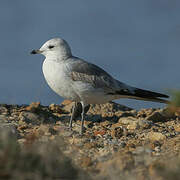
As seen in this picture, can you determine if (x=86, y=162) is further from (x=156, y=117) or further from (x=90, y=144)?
(x=156, y=117)

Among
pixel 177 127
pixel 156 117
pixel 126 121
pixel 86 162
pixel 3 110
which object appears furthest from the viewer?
pixel 3 110

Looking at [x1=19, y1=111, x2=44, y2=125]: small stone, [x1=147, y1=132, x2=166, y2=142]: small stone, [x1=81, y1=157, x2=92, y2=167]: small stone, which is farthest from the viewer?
[x1=19, y1=111, x2=44, y2=125]: small stone

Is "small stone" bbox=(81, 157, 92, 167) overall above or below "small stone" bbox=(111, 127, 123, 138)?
above

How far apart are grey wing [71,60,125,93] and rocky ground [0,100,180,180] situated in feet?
3.07

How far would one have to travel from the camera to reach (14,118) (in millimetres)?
10039

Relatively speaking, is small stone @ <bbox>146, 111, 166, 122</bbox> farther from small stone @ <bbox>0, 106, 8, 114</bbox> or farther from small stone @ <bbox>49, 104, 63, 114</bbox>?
small stone @ <bbox>0, 106, 8, 114</bbox>

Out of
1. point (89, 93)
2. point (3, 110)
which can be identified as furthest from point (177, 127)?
point (3, 110)

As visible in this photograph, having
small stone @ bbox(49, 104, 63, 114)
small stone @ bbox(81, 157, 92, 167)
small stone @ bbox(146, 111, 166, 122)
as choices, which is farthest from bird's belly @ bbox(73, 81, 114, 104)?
small stone @ bbox(81, 157, 92, 167)

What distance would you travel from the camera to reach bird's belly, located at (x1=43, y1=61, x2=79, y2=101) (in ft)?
28.2

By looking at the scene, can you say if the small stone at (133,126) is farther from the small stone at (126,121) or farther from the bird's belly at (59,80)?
the bird's belly at (59,80)

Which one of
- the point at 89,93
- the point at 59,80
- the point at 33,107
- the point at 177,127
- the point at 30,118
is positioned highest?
the point at 59,80

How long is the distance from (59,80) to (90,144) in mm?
1748

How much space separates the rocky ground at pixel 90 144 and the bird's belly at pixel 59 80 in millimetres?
726

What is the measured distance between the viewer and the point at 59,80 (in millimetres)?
8570
